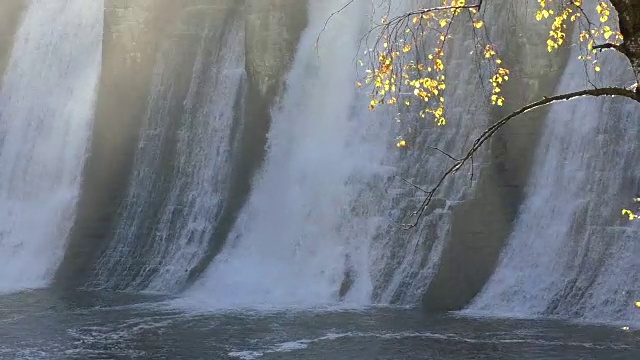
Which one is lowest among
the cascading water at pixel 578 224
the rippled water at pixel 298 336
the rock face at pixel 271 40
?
the rippled water at pixel 298 336

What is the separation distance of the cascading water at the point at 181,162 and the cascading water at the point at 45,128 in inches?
79.9

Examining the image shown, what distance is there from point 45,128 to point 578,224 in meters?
13.5

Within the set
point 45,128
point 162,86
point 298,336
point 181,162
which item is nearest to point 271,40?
point 162,86

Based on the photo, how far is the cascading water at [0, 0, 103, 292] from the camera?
2125cm

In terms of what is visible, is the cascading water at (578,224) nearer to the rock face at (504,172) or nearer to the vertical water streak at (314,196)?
the rock face at (504,172)

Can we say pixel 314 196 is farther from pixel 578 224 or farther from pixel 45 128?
pixel 45 128

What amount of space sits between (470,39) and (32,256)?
10983 mm

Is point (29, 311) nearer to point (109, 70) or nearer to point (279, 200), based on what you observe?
point (279, 200)

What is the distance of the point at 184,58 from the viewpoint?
2061 centimetres

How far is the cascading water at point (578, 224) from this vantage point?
1363 centimetres

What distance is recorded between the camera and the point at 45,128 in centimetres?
2264

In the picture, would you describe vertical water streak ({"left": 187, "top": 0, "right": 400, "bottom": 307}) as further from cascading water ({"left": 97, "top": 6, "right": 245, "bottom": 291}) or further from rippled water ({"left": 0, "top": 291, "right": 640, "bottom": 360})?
rippled water ({"left": 0, "top": 291, "right": 640, "bottom": 360})

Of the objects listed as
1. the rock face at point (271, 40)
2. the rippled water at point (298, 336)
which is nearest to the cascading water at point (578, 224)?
the rippled water at point (298, 336)

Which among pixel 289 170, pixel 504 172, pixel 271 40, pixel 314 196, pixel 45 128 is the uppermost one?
pixel 271 40
